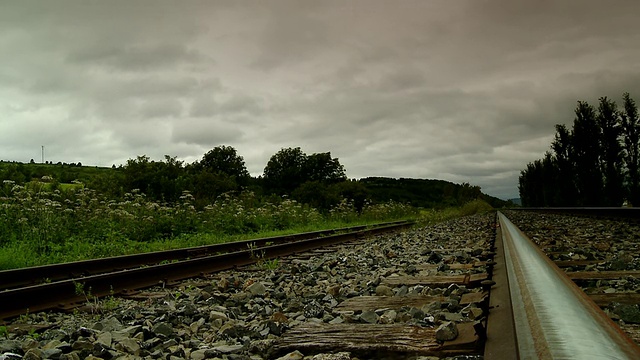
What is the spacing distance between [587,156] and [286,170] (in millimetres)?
34313

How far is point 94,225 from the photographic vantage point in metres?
10.6

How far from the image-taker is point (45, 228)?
9.06 meters

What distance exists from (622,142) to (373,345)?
38.5 metres

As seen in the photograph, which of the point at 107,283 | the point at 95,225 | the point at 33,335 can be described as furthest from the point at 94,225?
the point at 33,335

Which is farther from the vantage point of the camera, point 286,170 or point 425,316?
point 286,170

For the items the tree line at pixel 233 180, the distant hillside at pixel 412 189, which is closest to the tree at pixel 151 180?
the tree line at pixel 233 180

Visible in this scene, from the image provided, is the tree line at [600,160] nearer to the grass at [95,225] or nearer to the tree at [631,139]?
the tree at [631,139]

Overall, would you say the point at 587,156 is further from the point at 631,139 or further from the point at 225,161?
the point at 225,161

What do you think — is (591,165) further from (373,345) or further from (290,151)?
(373,345)

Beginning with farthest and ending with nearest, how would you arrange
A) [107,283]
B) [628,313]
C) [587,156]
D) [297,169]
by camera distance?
[297,169] → [587,156] → [107,283] → [628,313]

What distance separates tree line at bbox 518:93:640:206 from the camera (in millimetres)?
32625

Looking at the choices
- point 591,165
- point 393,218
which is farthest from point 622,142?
point 393,218

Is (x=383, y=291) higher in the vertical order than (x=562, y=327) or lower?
→ lower

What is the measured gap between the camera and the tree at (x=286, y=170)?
192 feet
